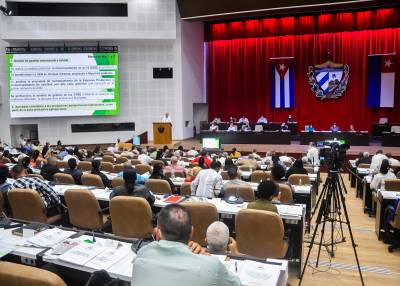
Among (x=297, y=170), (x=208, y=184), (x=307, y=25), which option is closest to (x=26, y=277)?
(x=208, y=184)

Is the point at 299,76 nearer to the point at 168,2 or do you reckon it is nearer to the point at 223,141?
the point at 223,141

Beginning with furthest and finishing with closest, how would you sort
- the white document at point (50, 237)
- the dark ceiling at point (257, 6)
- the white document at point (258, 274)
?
the dark ceiling at point (257, 6) → the white document at point (50, 237) → the white document at point (258, 274)

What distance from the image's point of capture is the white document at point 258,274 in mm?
2477

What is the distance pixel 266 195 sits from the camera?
404 centimetres

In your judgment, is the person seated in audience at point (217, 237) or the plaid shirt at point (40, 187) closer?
the person seated in audience at point (217, 237)

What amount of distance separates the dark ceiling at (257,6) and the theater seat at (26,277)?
1423cm

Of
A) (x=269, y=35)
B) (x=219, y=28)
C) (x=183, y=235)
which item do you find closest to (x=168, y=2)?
(x=219, y=28)

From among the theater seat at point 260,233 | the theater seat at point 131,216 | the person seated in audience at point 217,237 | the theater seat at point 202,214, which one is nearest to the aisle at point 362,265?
the theater seat at point 260,233

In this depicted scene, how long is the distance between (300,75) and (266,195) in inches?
608

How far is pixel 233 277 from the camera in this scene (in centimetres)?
192

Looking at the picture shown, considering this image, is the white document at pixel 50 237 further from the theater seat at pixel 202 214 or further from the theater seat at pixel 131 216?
the theater seat at pixel 202 214

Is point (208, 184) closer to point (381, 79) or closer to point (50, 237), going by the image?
point (50, 237)

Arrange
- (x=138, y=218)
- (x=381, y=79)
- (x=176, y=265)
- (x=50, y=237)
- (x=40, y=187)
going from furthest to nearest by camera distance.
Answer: (x=381, y=79)
(x=40, y=187)
(x=138, y=218)
(x=50, y=237)
(x=176, y=265)

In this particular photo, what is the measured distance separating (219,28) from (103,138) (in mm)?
7899
